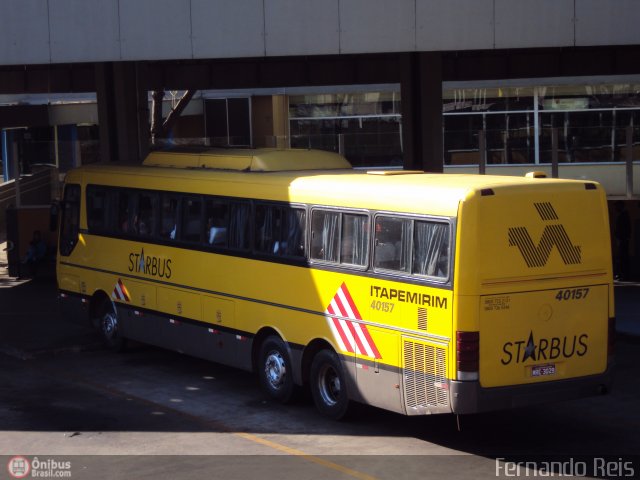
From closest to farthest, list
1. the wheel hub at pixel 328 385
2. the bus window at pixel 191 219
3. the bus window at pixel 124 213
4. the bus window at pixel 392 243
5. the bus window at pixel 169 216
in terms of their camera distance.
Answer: the bus window at pixel 392 243 < the wheel hub at pixel 328 385 < the bus window at pixel 191 219 < the bus window at pixel 169 216 < the bus window at pixel 124 213

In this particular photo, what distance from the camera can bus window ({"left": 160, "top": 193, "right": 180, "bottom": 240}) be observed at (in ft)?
53.2

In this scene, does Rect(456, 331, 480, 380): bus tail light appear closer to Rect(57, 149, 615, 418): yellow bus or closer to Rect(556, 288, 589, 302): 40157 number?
Rect(57, 149, 615, 418): yellow bus

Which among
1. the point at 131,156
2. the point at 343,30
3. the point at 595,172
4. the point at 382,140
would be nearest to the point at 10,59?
the point at 131,156

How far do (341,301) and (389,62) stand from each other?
18.1 meters

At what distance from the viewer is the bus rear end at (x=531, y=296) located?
1111 cm

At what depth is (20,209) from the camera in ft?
93.7

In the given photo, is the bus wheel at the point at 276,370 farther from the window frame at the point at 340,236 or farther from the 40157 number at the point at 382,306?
the 40157 number at the point at 382,306

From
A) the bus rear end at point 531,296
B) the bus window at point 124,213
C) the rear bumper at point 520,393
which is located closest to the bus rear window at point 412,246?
the bus rear end at point 531,296

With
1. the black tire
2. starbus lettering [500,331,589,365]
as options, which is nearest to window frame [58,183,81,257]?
the black tire

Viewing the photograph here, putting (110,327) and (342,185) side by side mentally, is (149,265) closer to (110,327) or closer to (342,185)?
(110,327)

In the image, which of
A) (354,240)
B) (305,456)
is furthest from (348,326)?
(305,456)

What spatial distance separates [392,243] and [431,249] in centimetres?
72

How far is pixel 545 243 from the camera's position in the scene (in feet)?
37.8

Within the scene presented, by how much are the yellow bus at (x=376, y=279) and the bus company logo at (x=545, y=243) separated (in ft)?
0.05
